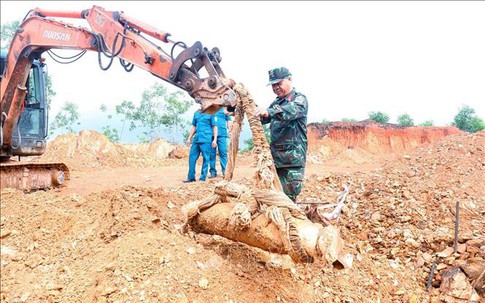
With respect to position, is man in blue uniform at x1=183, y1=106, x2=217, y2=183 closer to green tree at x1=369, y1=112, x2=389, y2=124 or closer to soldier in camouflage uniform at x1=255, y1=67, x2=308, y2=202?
soldier in camouflage uniform at x1=255, y1=67, x2=308, y2=202

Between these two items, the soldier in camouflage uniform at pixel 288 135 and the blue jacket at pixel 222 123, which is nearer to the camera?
the soldier in camouflage uniform at pixel 288 135

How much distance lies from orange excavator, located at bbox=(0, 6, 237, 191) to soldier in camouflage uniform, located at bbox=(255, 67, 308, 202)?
452 millimetres

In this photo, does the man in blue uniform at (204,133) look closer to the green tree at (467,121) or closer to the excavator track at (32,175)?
the excavator track at (32,175)

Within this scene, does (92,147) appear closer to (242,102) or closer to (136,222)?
(136,222)

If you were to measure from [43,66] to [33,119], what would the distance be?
2.69 ft

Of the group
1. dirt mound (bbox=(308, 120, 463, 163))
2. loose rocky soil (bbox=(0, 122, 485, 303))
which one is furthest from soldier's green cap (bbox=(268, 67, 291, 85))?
dirt mound (bbox=(308, 120, 463, 163))

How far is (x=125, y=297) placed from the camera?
10.5 feet

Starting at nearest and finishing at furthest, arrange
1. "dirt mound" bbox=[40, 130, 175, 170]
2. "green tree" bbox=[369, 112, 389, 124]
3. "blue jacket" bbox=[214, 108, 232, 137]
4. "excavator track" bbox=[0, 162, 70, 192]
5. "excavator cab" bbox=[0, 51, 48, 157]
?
"excavator track" bbox=[0, 162, 70, 192]
"excavator cab" bbox=[0, 51, 48, 157]
"blue jacket" bbox=[214, 108, 232, 137]
"dirt mound" bbox=[40, 130, 175, 170]
"green tree" bbox=[369, 112, 389, 124]

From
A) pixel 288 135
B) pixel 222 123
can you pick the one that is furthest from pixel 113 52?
pixel 222 123

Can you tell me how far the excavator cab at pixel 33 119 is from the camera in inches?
254

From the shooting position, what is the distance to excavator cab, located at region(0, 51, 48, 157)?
6444 mm

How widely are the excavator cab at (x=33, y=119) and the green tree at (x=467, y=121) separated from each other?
21.0m

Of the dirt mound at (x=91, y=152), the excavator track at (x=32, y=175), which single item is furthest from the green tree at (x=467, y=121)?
the excavator track at (x=32, y=175)

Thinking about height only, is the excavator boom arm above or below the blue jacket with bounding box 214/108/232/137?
above
